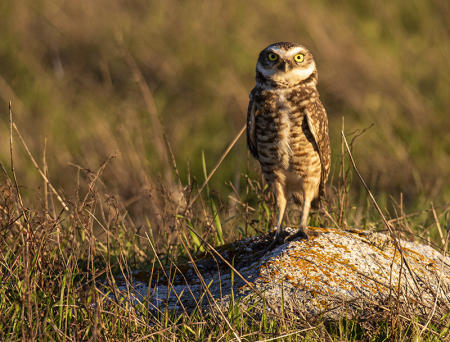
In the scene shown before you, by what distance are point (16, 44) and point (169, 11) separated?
2.44m

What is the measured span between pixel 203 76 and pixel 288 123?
212 inches

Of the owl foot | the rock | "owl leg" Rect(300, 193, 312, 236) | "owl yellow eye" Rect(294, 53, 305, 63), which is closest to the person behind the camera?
the rock

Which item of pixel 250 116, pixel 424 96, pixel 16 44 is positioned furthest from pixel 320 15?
pixel 250 116

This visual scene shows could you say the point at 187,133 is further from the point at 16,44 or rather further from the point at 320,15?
the point at 16,44

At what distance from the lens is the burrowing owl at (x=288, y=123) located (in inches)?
152

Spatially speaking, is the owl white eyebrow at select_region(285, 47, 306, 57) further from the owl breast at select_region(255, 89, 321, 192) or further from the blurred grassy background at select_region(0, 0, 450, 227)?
the blurred grassy background at select_region(0, 0, 450, 227)

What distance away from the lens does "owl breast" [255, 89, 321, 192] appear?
3.85 meters

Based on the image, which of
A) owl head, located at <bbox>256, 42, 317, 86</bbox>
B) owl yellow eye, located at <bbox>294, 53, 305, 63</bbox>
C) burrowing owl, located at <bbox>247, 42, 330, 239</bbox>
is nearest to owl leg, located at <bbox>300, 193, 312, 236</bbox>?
burrowing owl, located at <bbox>247, 42, 330, 239</bbox>

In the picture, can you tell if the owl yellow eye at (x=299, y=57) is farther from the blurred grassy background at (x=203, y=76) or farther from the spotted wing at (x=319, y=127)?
the blurred grassy background at (x=203, y=76)

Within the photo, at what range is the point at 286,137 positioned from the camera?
3.86 m

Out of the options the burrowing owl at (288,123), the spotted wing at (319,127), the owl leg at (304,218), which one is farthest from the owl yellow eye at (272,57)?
the owl leg at (304,218)

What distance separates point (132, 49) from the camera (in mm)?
9594

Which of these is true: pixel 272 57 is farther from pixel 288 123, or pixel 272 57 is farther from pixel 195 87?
pixel 195 87

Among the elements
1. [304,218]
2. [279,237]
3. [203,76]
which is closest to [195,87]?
[203,76]
